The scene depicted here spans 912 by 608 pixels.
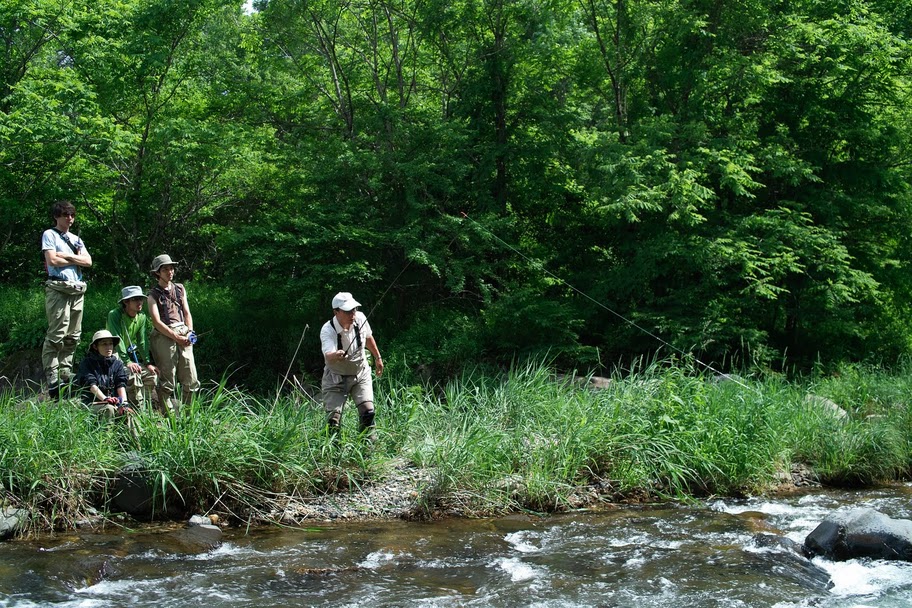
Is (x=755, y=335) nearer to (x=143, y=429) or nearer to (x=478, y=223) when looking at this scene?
(x=478, y=223)

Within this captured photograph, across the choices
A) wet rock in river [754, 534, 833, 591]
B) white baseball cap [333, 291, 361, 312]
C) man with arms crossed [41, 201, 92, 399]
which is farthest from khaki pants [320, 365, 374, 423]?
wet rock in river [754, 534, 833, 591]

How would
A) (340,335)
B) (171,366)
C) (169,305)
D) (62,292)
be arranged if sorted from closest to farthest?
(340,335) < (169,305) < (171,366) < (62,292)

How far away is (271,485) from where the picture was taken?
21.9 ft

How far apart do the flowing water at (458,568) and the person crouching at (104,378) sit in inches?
43.1

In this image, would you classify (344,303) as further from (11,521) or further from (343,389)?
(11,521)

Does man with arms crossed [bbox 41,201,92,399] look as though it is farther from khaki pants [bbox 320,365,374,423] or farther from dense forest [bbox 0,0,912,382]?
dense forest [bbox 0,0,912,382]

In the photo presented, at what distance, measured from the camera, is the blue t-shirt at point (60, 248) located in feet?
25.4

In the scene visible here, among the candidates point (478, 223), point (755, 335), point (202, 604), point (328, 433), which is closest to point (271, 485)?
point (328, 433)

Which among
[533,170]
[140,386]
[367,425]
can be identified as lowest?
[367,425]

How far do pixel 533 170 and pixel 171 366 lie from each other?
6.83 metres

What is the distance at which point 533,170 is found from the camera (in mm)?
→ 12898

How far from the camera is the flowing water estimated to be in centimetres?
519

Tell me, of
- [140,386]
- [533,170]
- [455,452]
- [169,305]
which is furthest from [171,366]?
[533,170]

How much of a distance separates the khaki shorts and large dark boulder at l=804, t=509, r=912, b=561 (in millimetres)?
3420
